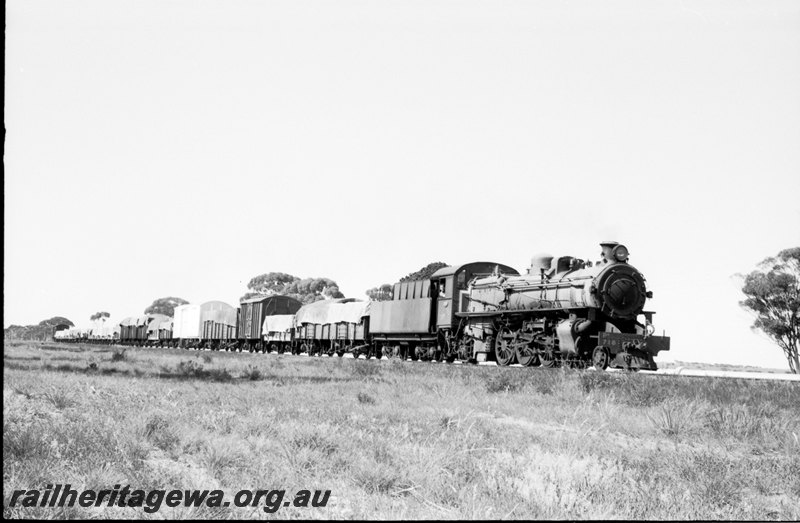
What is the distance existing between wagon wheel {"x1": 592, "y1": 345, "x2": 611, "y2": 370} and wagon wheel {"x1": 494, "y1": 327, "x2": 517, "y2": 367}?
12.5 ft

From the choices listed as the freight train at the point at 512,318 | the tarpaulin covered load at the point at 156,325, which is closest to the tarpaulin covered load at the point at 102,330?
the tarpaulin covered load at the point at 156,325

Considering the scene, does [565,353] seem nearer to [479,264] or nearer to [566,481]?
[479,264]

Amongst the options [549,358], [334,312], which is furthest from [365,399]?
[334,312]

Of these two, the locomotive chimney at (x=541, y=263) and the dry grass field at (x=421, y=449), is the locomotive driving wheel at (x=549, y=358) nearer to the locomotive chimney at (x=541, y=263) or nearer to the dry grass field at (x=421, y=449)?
the locomotive chimney at (x=541, y=263)

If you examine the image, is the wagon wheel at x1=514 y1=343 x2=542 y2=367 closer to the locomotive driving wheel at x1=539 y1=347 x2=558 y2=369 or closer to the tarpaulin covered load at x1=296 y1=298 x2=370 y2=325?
the locomotive driving wheel at x1=539 y1=347 x2=558 y2=369

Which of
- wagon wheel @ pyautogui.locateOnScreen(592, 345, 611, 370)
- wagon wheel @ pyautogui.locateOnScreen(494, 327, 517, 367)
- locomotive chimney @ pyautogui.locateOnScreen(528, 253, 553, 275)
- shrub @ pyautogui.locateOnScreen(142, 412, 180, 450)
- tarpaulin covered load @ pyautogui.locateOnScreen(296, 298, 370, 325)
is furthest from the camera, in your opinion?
tarpaulin covered load @ pyautogui.locateOnScreen(296, 298, 370, 325)

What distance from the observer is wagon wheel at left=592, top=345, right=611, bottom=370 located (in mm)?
20281

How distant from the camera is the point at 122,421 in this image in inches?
338

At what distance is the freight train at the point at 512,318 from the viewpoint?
2100cm

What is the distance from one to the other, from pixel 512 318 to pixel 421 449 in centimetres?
1758

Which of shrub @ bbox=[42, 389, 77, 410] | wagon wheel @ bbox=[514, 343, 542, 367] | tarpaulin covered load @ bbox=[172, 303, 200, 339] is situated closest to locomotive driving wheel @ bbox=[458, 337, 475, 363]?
wagon wheel @ bbox=[514, 343, 542, 367]

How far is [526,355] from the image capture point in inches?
925

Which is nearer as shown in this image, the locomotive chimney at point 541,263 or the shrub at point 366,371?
the shrub at point 366,371

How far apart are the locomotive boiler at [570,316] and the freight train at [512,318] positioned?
0.03 metres
